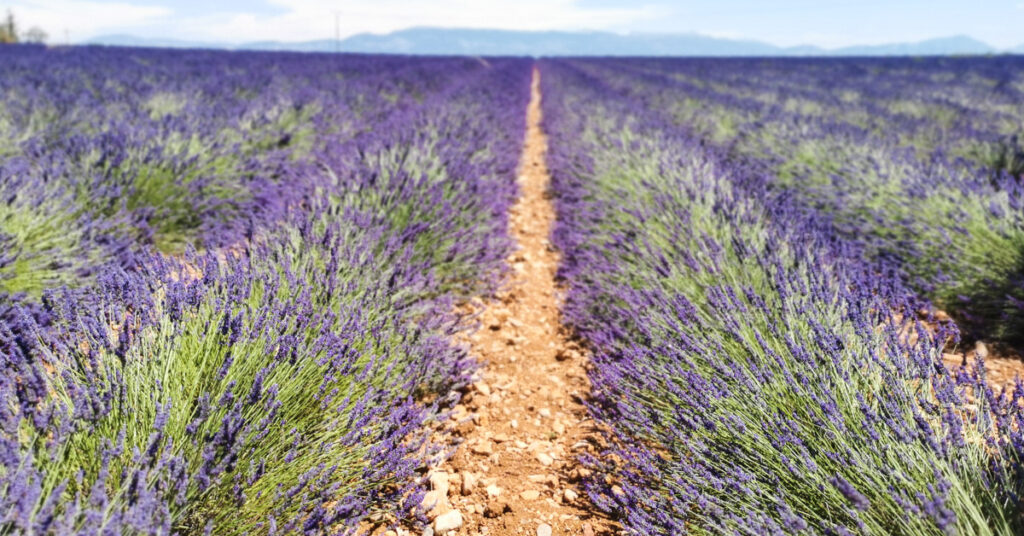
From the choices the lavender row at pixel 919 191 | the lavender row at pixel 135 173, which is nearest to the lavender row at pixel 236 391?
the lavender row at pixel 135 173

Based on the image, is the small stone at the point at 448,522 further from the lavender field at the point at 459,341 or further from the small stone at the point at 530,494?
the small stone at the point at 530,494

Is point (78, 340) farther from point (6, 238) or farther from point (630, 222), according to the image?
point (630, 222)

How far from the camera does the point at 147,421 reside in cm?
136

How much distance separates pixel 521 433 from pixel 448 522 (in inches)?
24.5

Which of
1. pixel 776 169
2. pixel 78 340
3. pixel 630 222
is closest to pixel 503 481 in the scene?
pixel 78 340

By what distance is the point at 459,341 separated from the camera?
2936 millimetres

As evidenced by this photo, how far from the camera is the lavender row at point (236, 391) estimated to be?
1.17 metres

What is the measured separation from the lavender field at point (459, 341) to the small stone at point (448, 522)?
0.02 metres

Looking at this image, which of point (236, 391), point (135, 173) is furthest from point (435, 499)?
point (135, 173)

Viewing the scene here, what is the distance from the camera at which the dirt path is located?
1.85m

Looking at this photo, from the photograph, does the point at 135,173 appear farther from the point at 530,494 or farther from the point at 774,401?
the point at 774,401

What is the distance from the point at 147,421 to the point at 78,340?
351mm

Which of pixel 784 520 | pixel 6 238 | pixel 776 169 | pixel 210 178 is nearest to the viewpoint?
pixel 784 520

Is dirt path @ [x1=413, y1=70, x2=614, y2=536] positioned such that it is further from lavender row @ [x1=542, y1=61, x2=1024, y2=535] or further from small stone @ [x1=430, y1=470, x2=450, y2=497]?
lavender row @ [x1=542, y1=61, x2=1024, y2=535]
